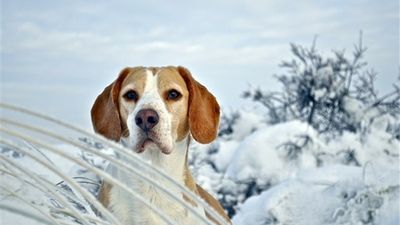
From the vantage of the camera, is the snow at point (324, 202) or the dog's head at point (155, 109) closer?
the dog's head at point (155, 109)

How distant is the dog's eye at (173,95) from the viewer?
229cm

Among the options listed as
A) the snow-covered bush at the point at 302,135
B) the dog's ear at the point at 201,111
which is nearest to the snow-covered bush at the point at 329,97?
the snow-covered bush at the point at 302,135

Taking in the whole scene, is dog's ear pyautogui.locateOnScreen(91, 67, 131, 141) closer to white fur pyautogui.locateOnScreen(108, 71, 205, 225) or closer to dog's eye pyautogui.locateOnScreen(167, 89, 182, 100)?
white fur pyautogui.locateOnScreen(108, 71, 205, 225)

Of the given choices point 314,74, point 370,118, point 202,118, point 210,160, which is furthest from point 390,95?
point 202,118

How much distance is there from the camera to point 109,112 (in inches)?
91.8

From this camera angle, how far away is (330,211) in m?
A: 3.68

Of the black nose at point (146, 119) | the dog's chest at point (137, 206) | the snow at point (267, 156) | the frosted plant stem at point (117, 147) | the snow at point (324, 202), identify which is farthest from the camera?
the snow at point (267, 156)

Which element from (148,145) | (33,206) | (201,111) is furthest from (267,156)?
(33,206)

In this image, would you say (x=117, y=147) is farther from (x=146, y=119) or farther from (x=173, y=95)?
(x=173, y=95)

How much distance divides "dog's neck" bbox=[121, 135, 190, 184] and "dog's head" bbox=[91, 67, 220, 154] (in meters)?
0.04

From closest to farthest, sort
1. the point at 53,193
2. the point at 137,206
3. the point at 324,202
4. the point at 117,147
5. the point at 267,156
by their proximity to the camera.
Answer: the point at 117,147
the point at 53,193
the point at 137,206
the point at 324,202
the point at 267,156

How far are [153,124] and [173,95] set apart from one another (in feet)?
0.57

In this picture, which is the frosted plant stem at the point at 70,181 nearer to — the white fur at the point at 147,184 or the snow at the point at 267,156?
the white fur at the point at 147,184

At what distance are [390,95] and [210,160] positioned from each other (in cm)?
198
